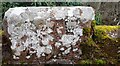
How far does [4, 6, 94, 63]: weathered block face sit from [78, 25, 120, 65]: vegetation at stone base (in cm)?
8

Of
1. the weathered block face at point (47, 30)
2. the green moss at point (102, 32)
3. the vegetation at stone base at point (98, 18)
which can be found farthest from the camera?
the vegetation at stone base at point (98, 18)

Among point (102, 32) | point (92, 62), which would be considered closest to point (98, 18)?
point (102, 32)

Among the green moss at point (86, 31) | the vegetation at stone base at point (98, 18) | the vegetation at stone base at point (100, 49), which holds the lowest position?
the vegetation at stone base at point (98, 18)

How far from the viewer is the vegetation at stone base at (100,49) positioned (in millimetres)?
3381

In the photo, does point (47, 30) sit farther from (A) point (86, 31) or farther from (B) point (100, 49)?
(B) point (100, 49)

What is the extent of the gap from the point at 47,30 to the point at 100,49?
638mm

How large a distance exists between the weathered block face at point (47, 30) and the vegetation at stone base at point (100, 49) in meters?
0.08

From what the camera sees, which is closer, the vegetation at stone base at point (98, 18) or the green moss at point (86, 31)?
the green moss at point (86, 31)

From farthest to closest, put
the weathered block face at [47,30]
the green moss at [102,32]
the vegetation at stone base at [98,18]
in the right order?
the vegetation at stone base at [98,18] < the green moss at [102,32] < the weathered block face at [47,30]

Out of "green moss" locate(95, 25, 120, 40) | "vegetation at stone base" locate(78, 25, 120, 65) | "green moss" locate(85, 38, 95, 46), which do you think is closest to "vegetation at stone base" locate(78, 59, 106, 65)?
"vegetation at stone base" locate(78, 25, 120, 65)

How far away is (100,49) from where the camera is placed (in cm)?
344

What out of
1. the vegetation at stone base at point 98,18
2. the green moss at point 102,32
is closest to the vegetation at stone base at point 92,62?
the green moss at point 102,32

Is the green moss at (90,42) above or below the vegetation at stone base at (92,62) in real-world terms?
Result: above

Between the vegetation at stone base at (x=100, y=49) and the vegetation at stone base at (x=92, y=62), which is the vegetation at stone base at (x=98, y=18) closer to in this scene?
the vegetation at stone base at (x=100, y=49)
